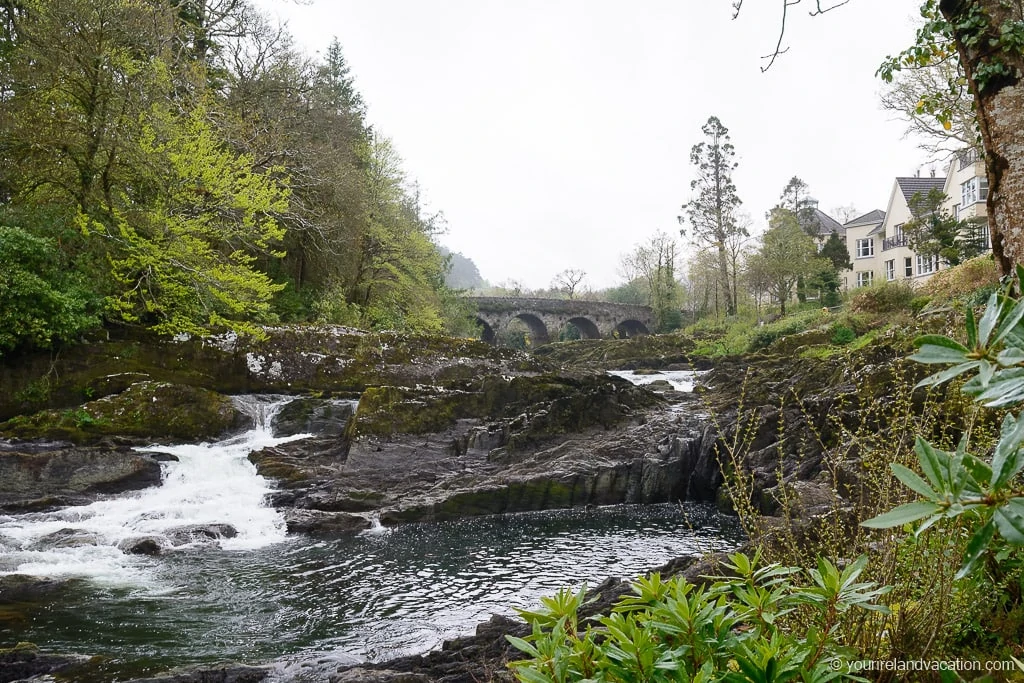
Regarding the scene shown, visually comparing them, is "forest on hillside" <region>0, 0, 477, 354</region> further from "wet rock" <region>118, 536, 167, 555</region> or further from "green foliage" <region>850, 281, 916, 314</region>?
"green foliage" <region>850, 281, 916, 314</region>

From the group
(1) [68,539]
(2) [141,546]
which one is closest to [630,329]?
(2) [141,546]

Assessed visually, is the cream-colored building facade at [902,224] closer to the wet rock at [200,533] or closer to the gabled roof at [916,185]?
the gabled roof at [916,185]

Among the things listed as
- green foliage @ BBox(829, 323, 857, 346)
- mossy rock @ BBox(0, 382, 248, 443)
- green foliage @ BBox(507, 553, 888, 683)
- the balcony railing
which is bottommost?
green foliage @ BBox(507, 553, 888, 683)

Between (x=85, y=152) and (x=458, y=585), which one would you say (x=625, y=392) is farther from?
(x=85, y=152)

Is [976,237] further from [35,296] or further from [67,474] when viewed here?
[35,296]

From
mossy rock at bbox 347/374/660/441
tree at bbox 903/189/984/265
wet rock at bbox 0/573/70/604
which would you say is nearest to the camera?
wet rock at bbox 0/573/70/604

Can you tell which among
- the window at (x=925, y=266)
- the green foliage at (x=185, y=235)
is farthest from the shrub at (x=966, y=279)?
the window at (x=925, y=266)

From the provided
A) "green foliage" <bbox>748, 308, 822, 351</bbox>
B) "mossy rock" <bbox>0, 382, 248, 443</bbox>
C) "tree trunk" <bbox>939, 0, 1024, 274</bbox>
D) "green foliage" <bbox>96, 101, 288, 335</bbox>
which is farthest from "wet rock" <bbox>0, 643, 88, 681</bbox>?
"green foliage" <bbox>748, 308, 822, 351</bbox>

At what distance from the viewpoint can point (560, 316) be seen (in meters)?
56.2

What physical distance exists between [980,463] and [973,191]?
43633mm

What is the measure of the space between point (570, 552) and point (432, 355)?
29.8 feet

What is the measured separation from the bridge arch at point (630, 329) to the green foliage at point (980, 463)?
55788 mm

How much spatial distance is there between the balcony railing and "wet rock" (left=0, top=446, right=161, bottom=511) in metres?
47.6

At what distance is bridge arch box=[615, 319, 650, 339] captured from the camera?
5838 cm
